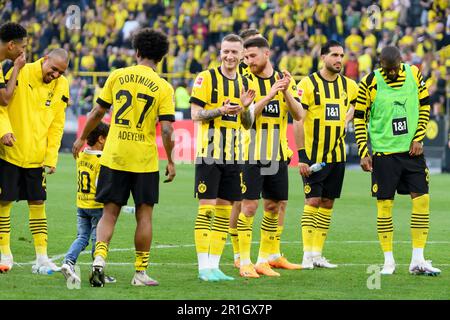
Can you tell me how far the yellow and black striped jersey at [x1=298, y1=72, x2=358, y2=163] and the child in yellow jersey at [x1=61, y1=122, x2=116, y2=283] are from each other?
2.32m

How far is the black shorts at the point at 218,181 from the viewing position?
32.1 feet

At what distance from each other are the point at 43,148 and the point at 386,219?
11.3ft

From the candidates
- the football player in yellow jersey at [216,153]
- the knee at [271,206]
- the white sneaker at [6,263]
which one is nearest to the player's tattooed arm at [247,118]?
the football player in yellow jersey at [216,153]

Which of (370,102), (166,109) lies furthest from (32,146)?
(370,102)

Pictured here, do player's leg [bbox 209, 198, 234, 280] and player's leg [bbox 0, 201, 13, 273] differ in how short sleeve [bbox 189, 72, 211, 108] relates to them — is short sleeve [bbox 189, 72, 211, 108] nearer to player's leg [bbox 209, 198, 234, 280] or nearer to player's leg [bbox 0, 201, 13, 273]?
player's leg [bbox 209, 198, 234, 280]

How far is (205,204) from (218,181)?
0.25 meters

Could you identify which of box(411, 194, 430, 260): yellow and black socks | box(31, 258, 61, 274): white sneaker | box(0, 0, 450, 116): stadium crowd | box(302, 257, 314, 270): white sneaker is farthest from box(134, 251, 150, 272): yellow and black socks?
box(0, 0, 450, 116): stadium crowd

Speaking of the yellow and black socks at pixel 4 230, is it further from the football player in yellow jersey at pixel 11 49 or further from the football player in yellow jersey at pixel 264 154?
the football player in yellow jersey at pixel 264 154

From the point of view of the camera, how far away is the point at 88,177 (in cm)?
991

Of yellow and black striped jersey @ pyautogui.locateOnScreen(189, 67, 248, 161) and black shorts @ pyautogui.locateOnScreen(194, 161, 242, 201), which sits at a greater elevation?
yellow and black striped jersey @ pyautogui.locateOnScreen(189, 67, 248, 161)

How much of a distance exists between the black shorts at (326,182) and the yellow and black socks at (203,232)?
5.43 ft

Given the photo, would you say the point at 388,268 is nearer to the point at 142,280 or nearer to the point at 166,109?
the point at 142,280

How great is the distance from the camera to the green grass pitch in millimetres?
8820
